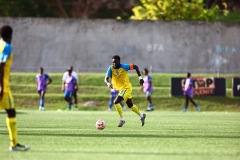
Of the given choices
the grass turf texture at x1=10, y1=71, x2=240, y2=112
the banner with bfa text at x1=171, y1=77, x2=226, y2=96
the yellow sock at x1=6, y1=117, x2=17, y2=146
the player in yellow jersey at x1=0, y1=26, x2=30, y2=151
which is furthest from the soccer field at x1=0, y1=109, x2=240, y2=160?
the banner with bfa text at x1=171, y1=77, x2=226, y2=96

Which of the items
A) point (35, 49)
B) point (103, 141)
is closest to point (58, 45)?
point (35, 49)

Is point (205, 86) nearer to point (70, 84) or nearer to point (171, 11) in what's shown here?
point (70, 84)

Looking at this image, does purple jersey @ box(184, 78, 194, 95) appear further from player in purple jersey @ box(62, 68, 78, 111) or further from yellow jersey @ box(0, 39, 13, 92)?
yellow jersey @ box(0, 39, 13, 92)

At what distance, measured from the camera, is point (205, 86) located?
4425 cm

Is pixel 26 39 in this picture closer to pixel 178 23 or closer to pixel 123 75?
pixel 178 23

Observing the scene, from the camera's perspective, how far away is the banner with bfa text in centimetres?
4388

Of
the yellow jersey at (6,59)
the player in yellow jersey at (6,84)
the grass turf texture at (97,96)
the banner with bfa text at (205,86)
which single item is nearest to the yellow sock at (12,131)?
the player in yellow jersey at (6,84)

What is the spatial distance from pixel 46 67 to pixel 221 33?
1209 cm

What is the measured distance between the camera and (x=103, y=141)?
15.2 meters

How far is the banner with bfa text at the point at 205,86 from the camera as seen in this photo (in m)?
43.9

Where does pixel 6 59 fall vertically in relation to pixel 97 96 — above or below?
above

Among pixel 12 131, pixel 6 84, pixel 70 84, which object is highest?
pixel 6 84

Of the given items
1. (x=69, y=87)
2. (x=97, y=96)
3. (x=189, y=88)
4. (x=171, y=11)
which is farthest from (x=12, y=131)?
(x=171, y=11)

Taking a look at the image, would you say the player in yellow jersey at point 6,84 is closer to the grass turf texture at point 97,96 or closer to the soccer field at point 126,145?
the soccer field at point 126,145
